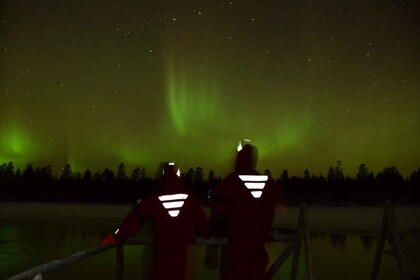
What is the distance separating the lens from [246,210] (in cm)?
554

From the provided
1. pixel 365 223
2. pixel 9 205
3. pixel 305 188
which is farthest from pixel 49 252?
pixel 305 188

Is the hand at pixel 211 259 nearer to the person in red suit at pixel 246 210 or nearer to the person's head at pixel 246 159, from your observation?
the person in red suit at pixel 246 210

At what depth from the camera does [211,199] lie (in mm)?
5652

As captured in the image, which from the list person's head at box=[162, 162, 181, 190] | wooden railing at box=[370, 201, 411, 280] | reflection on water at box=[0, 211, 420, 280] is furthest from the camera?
reflection on water at box=[0, 211, 420, 280]

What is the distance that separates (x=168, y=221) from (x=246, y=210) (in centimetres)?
89

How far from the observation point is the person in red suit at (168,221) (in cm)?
527

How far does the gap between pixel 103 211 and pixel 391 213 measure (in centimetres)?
9194

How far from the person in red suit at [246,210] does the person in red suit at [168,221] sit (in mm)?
412

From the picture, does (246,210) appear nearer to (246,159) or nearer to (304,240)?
(246,159)

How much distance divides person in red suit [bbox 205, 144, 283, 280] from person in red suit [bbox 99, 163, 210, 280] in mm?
412

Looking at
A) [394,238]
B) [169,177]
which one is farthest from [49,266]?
[394,238]

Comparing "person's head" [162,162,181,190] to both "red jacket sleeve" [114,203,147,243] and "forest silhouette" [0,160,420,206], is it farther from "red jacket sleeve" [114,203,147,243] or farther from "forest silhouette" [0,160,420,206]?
"forest silhouette" [0,160,420,206]

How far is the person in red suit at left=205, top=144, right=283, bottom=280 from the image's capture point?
554 cm

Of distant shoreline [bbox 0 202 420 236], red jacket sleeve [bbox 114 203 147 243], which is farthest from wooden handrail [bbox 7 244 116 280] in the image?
distant shoreline [bbox 0 202 420 236]
